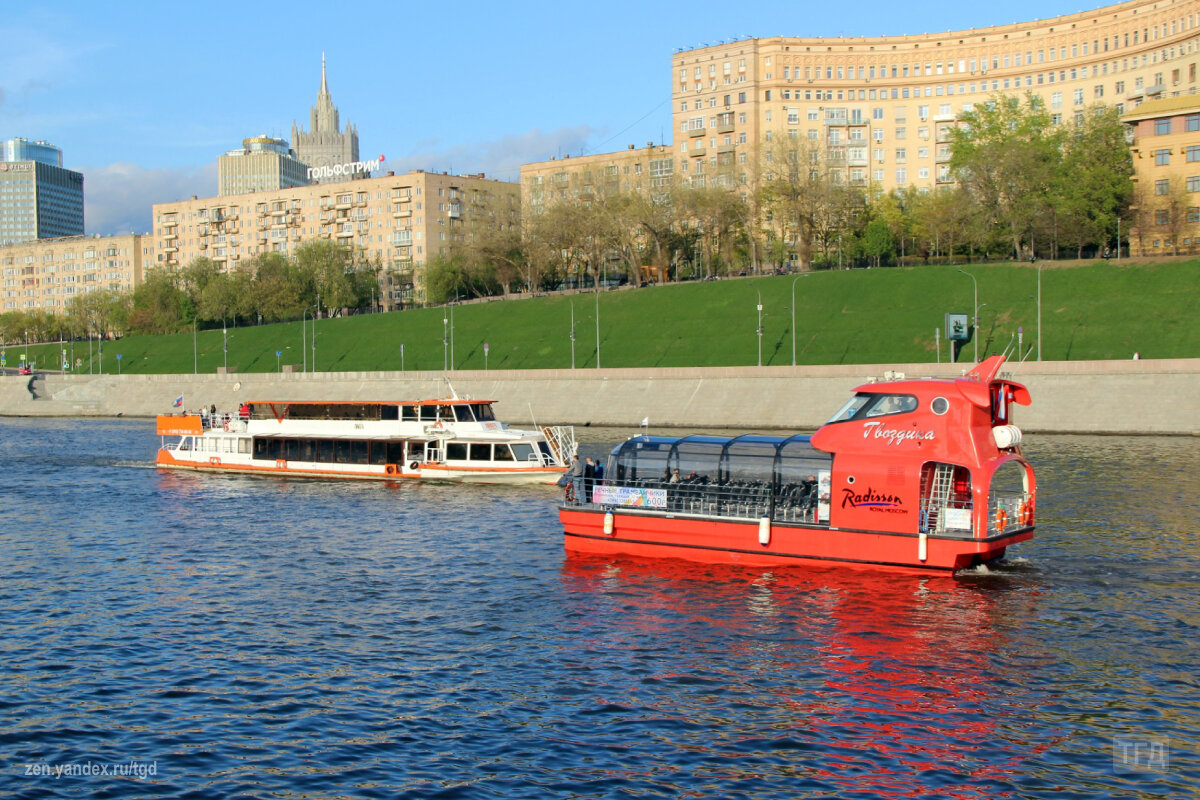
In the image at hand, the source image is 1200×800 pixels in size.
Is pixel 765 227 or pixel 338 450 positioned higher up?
pixel 765 227

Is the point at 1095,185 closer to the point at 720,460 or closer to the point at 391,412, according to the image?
the point at 391,412

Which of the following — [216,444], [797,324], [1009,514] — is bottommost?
[1009,514]

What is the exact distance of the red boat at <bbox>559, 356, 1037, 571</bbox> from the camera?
29.4 m

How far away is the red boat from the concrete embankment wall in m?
26.6

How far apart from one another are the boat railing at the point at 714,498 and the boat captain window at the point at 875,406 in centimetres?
251

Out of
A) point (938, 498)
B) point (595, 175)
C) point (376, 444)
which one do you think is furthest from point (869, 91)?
point (938, 498)

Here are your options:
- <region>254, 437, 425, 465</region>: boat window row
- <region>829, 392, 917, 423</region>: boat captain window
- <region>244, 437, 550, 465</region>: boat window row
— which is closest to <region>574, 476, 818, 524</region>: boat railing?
<region>829, 392, 917, 423</region>: boat captain window

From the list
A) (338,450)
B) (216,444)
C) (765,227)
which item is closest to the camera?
(338,450)

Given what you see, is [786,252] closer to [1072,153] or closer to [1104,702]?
[1072,153]

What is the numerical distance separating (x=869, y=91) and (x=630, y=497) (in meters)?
136

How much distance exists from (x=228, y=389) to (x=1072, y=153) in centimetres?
9805

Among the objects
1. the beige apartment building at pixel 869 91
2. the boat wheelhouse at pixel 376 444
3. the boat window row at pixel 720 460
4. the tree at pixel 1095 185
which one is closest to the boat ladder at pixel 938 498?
the boat window row at pixel 720 460

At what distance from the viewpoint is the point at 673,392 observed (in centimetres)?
9381

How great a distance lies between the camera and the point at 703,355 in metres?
109
